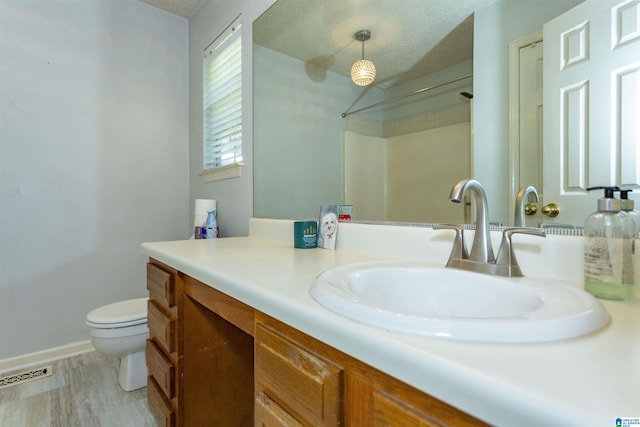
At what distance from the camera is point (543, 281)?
2.01 ft

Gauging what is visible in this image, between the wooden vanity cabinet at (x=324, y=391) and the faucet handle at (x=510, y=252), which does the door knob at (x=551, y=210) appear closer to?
the faucet handle at (x=510, y=252)

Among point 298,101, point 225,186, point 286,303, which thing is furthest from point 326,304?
point 225,186

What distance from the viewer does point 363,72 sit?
4.16 ft

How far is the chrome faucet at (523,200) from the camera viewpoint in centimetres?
77

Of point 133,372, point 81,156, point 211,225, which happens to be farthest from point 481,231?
point 81,156

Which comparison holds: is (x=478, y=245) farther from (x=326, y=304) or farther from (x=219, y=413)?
(x=219, y=413)

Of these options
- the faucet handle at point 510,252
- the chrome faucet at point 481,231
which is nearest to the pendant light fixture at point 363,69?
the chrome faucet at point 481,231

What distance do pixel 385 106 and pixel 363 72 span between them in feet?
0.67

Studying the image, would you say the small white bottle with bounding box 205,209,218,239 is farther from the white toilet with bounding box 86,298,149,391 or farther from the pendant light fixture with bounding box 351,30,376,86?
the pendant light fixture with bounding box 351,30,376,86

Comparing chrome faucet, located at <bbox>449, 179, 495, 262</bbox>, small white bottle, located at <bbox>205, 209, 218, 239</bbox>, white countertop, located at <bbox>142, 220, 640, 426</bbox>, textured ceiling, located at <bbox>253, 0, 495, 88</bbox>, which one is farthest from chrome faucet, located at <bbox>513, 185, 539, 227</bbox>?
small white bottle, located at <bbox>205, 209, 218, 239</bbox>

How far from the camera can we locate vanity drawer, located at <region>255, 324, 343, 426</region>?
456 millimetres

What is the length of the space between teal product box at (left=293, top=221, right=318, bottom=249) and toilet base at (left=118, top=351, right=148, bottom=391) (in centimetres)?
113

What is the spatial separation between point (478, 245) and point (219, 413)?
1055mm

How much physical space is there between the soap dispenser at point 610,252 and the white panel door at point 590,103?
0.40 feet
